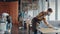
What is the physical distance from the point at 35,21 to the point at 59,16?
11.7ft

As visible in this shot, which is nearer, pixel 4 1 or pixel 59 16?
pixel 59 16

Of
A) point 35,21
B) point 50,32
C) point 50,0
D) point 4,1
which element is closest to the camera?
point 50,32

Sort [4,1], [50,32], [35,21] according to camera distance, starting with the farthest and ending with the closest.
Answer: [4,1] < [35,21] < [50,32]

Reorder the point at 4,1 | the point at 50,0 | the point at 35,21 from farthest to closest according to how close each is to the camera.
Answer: the point at 4,1
the point at 50,0
the point at 35,21

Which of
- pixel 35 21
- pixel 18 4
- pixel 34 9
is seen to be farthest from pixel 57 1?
pixel 35 21

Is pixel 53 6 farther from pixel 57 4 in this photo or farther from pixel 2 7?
pixel 2 7

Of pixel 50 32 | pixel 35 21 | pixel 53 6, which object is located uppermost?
pixel 53 6

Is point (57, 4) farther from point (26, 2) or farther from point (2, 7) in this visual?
point (2, 7)

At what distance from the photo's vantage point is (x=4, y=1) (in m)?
8.20

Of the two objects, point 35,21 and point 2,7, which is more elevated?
point 2,7

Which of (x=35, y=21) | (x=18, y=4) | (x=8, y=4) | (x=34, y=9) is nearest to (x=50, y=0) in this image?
(x=34, y=9)

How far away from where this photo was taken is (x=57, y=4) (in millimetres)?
7410

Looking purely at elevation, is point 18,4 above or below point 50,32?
above

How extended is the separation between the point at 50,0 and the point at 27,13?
1459 millimetres
